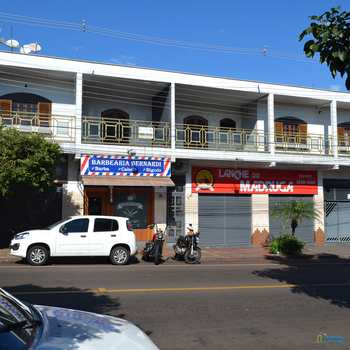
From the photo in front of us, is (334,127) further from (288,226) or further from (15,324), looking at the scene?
(15,324)

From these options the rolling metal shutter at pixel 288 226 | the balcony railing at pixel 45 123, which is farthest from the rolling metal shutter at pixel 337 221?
the balcony railing at pixel 45 123

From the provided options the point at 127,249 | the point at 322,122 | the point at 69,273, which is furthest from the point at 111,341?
the point at 322,122

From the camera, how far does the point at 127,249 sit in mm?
16828

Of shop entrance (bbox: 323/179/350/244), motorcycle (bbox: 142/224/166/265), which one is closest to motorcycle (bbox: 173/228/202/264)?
motorcycle (bbox: 142/224/166/265)

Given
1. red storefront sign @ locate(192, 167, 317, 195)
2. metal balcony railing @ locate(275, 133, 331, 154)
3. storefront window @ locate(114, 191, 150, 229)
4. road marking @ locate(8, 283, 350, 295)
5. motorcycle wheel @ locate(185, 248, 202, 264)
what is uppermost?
metal balcony railing @ locate(275, 133, 331, 154)

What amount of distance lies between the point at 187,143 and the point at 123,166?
334 centimetres

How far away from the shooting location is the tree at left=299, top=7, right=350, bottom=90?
7.50 meters

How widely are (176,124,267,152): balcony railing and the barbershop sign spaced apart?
1.94 metres

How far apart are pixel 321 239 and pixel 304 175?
3.45 metres

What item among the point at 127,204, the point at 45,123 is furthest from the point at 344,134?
the point at 45,123

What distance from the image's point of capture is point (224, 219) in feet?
78.4

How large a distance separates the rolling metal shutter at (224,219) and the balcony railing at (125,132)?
3.46m

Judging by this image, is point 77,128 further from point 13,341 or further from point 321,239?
point 13,341

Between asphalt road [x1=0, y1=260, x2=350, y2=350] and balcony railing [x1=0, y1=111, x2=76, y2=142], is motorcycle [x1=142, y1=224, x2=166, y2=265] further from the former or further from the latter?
balcony railing [x1=0, y1=111, x2=76, y2=142]
